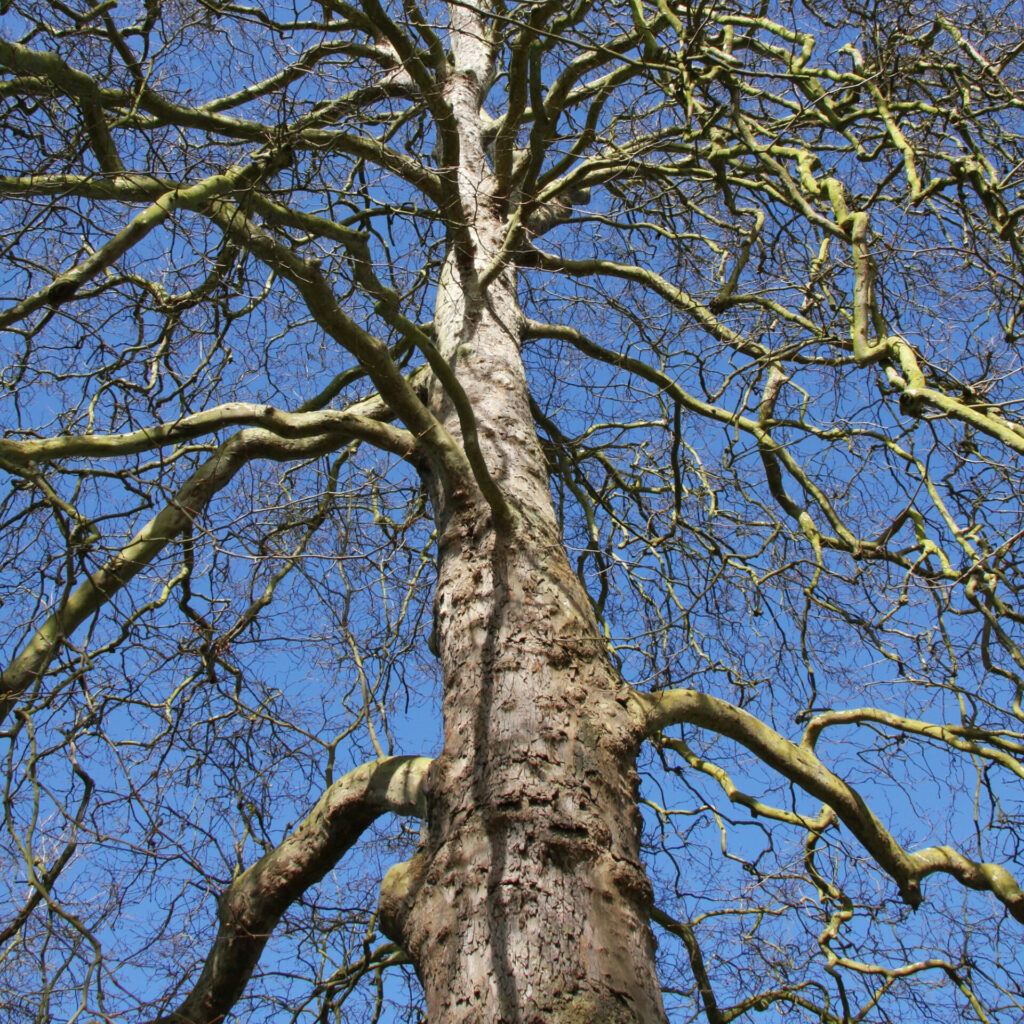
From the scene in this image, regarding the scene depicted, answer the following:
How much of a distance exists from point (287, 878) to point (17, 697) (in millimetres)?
865

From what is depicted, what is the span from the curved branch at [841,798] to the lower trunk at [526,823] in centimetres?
29

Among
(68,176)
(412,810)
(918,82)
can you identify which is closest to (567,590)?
(412,810)

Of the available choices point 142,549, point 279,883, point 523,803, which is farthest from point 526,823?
point 142,549

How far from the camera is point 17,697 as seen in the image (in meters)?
2.29

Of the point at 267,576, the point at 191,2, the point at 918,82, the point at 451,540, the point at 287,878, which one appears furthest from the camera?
the point at 267,576

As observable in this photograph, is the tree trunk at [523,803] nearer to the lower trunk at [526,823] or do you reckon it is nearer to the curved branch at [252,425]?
the lower trunk at [526,823]

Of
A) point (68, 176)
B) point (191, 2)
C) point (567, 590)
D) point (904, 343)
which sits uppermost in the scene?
point (191, 2)

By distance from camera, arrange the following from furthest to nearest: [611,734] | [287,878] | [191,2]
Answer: [191,2], [287,878], [611,734]

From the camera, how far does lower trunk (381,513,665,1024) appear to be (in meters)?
1.72

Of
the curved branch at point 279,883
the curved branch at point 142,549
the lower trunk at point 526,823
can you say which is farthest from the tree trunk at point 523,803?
the curved branch at point 142,549

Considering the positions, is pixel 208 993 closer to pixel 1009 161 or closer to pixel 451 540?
pixel 451 540

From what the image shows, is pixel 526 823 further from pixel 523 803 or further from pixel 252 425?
pixel 252 425

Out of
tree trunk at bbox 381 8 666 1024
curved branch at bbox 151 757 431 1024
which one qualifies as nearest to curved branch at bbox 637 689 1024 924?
tree trunk at bbox 381 8 666 1024

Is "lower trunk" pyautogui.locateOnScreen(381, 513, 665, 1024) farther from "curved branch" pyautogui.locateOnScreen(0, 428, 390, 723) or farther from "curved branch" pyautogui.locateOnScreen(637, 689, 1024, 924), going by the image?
"curved branch" pyautogui.locateOnScreen(0, 428, 390, 723)
